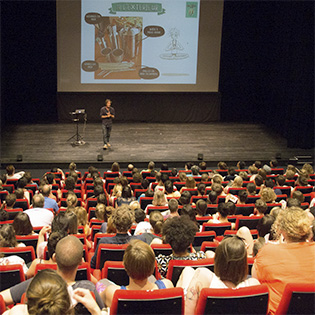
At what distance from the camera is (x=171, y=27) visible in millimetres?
15031

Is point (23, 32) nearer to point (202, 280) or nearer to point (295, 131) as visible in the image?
point (295, 131)

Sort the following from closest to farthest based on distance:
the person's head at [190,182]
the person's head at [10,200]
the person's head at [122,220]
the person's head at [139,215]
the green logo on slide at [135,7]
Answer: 1. the person's head at [122,220]
2. the person's head at [139,215]
3. the person's head at [10,200]
4. the person's head at [190,182]
5. the green logo on slide at [135,7]

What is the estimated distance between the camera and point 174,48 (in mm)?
15273

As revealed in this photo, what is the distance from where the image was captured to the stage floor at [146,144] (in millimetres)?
12078

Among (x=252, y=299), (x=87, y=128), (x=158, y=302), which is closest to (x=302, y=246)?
(x=252, y=299)

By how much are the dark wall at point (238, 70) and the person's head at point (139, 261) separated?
38.1 ft

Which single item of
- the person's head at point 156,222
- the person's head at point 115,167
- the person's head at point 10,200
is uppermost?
the person's head at point 156,222

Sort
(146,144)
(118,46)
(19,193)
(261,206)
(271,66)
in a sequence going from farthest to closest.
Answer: (271,66) → (118,46) → (146,144) → (19,193) → (261,206)

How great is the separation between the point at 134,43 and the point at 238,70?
4349 millimetres

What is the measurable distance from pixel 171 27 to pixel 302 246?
13061 millimetres

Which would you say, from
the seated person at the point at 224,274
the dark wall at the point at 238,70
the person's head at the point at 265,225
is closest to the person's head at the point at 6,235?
the seated person at the point at 224,274

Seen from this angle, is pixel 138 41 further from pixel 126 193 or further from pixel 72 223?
pixel 72 223

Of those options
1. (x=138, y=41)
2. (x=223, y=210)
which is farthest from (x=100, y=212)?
(x=138, y=41)

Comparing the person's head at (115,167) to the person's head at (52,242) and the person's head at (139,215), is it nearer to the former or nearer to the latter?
the person's head at (139,215)
